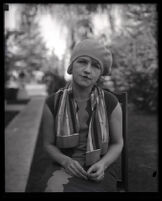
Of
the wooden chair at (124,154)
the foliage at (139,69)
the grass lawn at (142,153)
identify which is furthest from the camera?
the foliage at (139,69)

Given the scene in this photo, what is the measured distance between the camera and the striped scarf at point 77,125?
169 centimetres

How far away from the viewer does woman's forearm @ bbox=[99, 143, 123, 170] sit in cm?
170

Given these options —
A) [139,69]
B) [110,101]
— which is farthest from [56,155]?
[139,69]

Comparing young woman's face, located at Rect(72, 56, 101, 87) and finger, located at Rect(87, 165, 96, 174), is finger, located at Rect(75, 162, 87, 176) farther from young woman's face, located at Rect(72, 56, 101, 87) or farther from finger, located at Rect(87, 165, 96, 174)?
young woman's face, located at Rect(72, 56, 101, 87)

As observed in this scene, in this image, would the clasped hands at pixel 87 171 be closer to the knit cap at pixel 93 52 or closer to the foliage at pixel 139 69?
the knit cap at pixel 93 52

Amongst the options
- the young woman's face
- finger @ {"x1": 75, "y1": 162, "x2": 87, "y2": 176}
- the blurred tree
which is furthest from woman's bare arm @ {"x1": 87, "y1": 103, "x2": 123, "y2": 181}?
the blurred tree

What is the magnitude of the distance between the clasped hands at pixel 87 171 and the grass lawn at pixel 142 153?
349 millimetres

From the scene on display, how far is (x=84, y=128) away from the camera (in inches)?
68.7

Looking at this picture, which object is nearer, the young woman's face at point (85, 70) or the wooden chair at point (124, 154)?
the young woman's face at point (85, 70)

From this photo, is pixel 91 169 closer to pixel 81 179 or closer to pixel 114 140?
pixel 81 179

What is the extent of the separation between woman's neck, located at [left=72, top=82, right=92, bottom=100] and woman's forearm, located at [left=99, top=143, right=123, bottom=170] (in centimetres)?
32

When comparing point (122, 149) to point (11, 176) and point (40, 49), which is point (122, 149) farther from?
point (40, 49)

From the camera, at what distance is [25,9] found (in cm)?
309

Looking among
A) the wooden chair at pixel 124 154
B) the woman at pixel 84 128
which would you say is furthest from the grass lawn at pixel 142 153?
the woman at pixel 84 128
